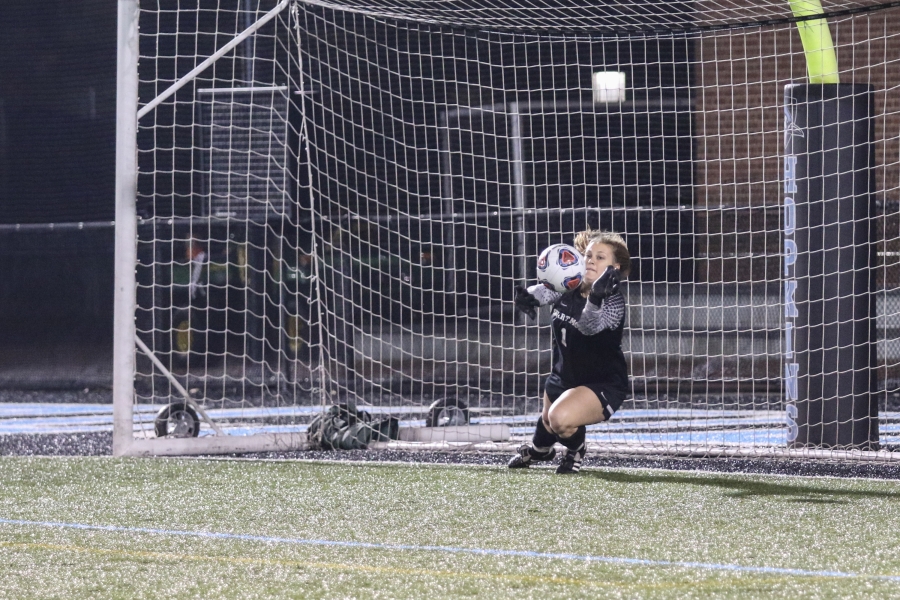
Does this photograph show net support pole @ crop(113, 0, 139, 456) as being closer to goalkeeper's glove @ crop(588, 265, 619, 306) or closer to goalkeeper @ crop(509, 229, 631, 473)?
goalkeeper @ crop(509, 229, 631, 473)

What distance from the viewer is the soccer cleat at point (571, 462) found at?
5.71 meters

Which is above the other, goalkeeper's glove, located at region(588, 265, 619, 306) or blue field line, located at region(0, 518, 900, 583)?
goalkeeper's glove, located at region(588, 265, 619, 306)

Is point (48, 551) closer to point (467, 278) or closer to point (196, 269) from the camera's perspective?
point (467, 278)

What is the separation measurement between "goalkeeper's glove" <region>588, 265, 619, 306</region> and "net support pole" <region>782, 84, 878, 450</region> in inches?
53.1

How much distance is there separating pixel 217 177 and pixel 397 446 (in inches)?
184

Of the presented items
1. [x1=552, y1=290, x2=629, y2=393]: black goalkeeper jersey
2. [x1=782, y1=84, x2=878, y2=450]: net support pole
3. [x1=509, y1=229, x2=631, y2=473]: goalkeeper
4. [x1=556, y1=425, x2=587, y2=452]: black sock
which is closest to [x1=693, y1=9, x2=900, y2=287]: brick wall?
[x1=782, y1=84, x2=878, y2=450]: net support pole

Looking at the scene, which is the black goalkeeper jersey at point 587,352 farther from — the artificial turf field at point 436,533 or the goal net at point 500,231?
the goal net at point 500,231

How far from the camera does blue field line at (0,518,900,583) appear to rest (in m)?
3.51

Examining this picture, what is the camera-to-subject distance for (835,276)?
6.39 meters

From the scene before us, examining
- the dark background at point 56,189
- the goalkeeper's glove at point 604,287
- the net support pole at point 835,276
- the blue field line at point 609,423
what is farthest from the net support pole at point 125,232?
the dark background at point 56,189

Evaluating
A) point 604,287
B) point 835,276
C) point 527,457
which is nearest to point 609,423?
point 835,276

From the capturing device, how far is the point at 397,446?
6746 millimetres

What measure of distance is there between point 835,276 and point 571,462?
A: 166 centimetres

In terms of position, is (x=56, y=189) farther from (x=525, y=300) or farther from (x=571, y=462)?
(x=571, y=462)
